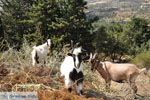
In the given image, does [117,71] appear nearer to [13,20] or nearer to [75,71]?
[75,71]

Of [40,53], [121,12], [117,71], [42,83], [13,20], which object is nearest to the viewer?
[42,83]

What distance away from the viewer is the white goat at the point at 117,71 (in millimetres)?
7415

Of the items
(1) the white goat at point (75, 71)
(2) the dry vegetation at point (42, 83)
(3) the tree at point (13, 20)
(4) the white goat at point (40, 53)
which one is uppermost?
(1) the white goat at point (75, 71)

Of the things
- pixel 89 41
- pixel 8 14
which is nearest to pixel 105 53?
pixel 89 41

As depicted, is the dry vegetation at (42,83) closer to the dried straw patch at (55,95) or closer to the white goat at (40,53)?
the dried straw patch at (55,95)

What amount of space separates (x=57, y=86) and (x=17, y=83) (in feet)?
2.19

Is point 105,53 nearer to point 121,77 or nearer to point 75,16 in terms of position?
point 75,16

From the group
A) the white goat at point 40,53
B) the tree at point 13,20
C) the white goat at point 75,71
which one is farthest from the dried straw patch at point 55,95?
the tree at point 13,20

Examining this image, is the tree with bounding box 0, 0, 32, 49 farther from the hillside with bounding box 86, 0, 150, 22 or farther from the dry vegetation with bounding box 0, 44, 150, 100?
the hillside with bounding box 86, 0, 150, 22

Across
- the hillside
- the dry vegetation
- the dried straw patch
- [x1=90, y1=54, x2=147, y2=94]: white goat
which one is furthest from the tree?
the hillside

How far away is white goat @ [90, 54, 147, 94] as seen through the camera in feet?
24.3

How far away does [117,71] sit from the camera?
759 centimetres

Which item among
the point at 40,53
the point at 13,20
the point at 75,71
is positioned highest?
the point at 75,71

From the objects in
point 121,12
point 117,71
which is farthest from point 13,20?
point 121,12
